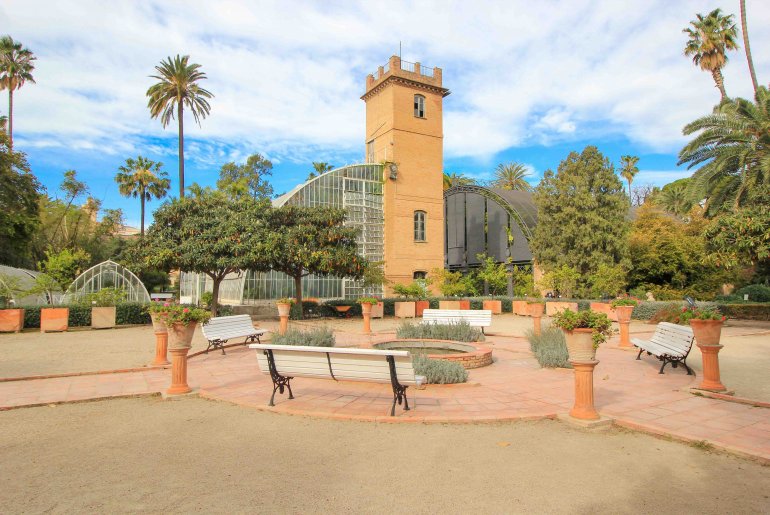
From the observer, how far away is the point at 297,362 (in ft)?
19.8

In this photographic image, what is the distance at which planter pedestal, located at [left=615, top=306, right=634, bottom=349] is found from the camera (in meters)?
11.2

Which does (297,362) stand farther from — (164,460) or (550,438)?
(550,438)

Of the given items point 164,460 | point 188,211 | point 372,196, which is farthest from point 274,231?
point 164,460

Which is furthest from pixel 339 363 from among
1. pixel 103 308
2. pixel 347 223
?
pixel 347 223

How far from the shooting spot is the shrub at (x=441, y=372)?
708cm

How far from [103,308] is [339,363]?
549 inches

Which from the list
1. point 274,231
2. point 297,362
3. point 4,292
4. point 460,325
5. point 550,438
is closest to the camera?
point 550,438

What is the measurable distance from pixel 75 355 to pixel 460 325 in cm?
869

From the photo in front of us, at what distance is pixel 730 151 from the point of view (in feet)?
58.3

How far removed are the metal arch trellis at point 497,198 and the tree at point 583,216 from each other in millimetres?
2593

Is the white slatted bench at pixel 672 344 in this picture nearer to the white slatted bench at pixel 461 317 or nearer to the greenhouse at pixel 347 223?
the white slatted bench at pixel 461 317

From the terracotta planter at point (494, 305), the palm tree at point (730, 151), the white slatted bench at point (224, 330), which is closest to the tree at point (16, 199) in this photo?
the white slatted bench at point (224, 330)

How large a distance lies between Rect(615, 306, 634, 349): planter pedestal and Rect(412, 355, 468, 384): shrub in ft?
19.5

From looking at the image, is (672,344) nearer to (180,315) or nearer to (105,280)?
(180,315)
